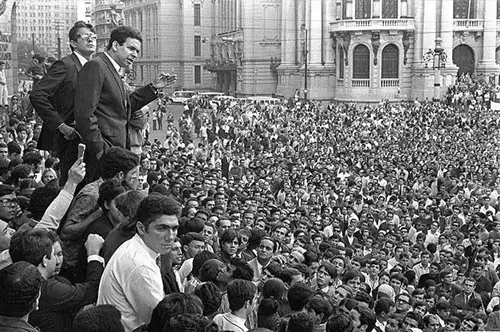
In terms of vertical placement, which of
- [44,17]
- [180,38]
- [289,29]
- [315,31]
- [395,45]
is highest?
[44,17]

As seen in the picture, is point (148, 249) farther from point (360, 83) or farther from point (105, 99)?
point (360, 83)

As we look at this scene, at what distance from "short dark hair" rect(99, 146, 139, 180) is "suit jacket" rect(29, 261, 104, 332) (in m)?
1.40

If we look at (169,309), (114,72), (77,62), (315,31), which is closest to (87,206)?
(114,72)

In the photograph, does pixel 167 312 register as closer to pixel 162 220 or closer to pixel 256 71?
pixel 162 220

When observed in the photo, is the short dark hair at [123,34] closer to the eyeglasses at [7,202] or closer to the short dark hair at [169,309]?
the eyeglasses at [7,202]

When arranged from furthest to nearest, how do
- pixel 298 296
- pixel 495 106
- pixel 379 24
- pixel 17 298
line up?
pixel 379 24, pixel 495 106, pixel 298 296, pixel 17 298

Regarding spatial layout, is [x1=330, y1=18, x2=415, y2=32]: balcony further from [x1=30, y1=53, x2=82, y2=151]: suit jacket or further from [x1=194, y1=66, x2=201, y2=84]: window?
[x1=30, y1=53, x2=82, y2=151]: suit jacket

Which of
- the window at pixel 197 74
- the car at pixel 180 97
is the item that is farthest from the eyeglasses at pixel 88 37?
the window at pixel 197 74

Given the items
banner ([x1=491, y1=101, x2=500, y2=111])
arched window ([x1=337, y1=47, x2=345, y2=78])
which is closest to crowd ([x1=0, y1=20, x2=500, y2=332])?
banner ([x1=491, y1=101, x2=500, y2=111])

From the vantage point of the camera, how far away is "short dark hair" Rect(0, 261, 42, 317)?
4.58m

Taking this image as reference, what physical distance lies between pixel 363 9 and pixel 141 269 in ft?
192

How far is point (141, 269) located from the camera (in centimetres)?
507

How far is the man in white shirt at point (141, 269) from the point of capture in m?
5.06

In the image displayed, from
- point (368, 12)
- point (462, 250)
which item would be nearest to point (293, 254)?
point (462, 250)
